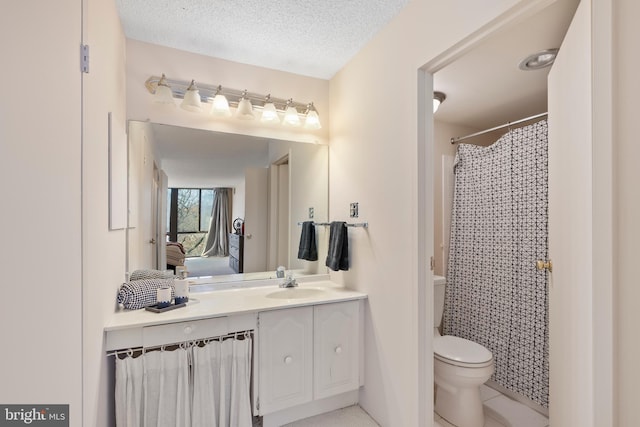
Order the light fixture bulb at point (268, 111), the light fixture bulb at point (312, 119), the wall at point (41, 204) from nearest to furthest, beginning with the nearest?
the wall at point (41, 204), the light fixture bulb at point (268, 111), the light fixture bulb at point (312, 119)

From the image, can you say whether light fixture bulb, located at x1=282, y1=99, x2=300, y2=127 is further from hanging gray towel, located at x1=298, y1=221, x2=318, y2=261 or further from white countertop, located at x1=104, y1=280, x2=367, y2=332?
white countertop, located at x1=104, y1=280, x2=367, y2=332

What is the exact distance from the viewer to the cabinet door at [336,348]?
184 cm

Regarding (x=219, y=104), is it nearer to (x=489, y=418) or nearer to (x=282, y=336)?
(x=282, y=336)

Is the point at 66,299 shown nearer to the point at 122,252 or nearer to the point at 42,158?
the point at 42,158

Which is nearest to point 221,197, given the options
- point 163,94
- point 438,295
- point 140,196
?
point 140,196

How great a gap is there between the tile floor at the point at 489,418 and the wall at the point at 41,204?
1.37m

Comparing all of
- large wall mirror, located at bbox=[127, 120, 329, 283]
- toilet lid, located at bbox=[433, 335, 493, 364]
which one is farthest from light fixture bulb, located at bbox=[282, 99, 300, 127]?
toilet lid, located at bbox=[433, 335, 493, 364]

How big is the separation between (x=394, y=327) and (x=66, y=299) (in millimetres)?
1507

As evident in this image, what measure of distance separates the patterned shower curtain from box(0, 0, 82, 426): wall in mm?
2503

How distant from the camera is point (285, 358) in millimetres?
1739

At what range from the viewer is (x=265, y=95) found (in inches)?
88.8
